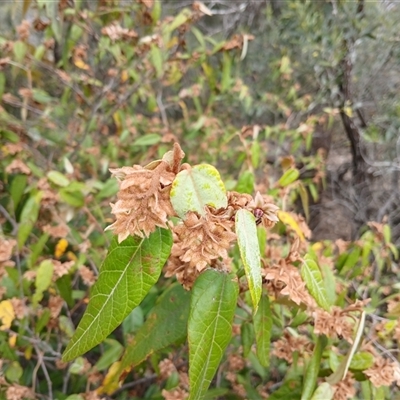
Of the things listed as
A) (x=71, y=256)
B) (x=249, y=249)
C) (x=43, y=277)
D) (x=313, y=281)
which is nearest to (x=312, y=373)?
(x=313, y=281)

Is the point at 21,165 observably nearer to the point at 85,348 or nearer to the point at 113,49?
the point at 113,49

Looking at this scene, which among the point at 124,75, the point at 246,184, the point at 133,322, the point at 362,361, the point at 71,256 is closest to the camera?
the point at 362,361

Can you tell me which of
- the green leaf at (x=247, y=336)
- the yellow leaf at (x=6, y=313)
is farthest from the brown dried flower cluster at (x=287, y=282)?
the yellow leaf at (x=6, y=313)

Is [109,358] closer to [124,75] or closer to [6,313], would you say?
[6,313]

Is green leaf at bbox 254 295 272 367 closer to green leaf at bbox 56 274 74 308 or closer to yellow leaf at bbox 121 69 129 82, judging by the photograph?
green leaf at bbox 56 274 74 308

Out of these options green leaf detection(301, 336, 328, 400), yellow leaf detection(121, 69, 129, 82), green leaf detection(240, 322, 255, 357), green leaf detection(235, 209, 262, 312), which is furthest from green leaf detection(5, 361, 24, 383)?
yellow leaf detection(121, 69, 129, 82)

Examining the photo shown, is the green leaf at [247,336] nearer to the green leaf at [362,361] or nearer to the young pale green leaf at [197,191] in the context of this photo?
the green leaf at [362,361]
